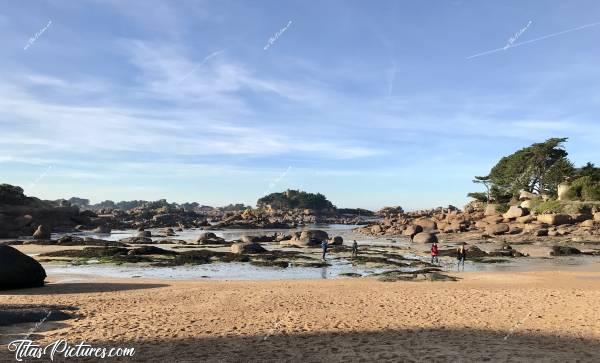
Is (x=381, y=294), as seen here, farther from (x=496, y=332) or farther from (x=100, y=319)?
(x=100, y=319)

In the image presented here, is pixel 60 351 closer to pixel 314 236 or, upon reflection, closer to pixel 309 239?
pixel 309 239

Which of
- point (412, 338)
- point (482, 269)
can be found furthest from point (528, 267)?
point (412, 338)

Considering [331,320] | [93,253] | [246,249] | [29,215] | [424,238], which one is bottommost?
[331,320]

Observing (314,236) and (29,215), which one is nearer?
(314,236)

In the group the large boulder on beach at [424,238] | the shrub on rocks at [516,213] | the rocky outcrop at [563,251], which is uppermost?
the shrub on rocks at [516,213]

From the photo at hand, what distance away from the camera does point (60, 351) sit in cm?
1145

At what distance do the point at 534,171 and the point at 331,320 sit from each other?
288 ft

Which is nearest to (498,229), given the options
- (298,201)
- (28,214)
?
(28,214)

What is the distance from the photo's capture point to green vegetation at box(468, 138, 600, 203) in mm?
84688

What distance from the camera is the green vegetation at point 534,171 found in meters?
84.7

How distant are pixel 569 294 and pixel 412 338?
11723mm

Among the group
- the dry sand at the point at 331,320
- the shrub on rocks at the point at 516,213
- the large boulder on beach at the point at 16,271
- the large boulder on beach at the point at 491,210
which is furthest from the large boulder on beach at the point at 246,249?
the large boulder on beach at the point at 491,210

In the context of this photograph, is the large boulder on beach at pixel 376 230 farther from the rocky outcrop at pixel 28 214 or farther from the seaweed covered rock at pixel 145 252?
the rocky outcrop at pixel 28 214

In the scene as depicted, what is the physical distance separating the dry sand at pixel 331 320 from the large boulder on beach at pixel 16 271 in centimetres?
71
